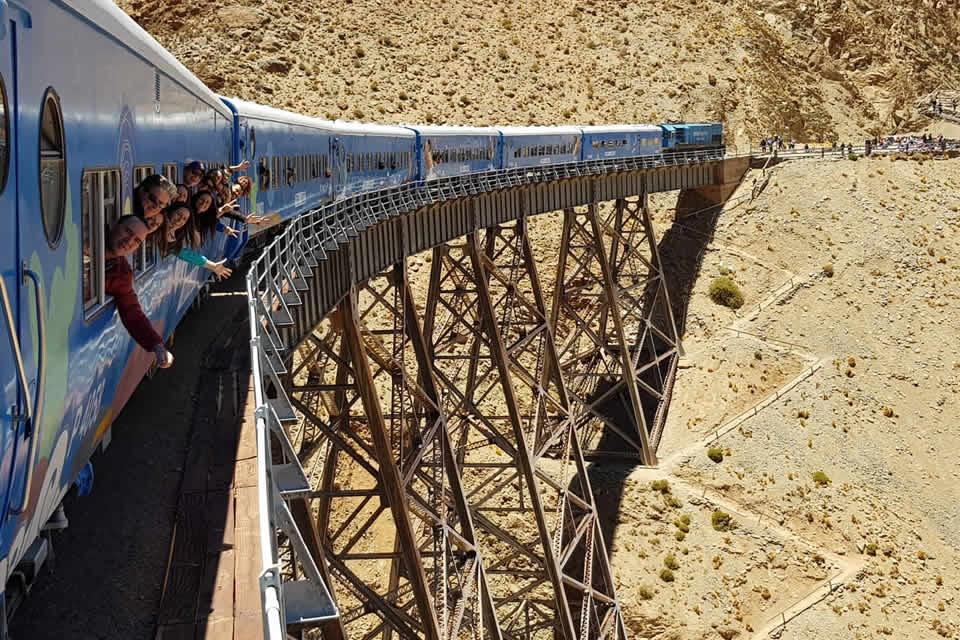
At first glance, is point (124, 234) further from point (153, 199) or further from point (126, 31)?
point (126, 31)

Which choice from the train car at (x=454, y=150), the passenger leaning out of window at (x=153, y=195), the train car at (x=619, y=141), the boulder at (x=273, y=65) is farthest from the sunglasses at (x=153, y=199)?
the boulder at (x=273, y=65)

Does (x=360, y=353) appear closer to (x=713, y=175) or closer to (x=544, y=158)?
(x=544, y=158)

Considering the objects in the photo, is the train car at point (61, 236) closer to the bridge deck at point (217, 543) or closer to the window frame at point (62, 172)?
the window frame at point (62, 172)

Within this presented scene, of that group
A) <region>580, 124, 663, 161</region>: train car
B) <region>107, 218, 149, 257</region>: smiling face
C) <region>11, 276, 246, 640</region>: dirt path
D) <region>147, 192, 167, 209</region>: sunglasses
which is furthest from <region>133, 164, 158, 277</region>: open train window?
<region>580, 124, 663, 161</region>: train car

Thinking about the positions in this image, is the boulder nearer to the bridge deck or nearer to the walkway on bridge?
the walkway on bridge

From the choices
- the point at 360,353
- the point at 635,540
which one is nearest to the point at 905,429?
the point at 635,540

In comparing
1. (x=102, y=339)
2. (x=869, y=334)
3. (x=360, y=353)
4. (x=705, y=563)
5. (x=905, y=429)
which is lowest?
(x=705, y=563)
